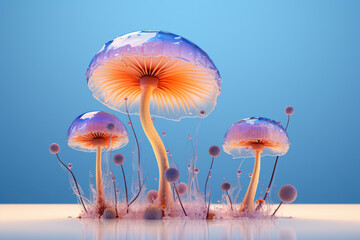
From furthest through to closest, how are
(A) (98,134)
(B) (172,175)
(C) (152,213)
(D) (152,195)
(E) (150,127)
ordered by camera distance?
1. (A) (98,134)
2. (D) (152,195)
3. (E) (150,127)
4. (C) (152,213)
5. (B) (172,175)

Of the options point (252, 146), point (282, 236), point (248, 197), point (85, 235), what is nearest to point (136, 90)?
point (252, 146)

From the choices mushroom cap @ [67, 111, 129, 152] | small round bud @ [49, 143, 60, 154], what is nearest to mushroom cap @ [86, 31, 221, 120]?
mushroom cap @ [67, 111, 129, 152]

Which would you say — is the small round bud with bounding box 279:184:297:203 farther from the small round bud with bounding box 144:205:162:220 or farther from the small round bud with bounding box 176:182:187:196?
the small round bud with bounding box 144:205:162:220

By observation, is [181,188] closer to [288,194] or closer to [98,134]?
[288,194]

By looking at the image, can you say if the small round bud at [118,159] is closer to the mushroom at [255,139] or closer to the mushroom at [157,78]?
the mushroom at [157,78]

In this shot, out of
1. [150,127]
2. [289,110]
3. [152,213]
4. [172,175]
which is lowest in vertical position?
[152,213]

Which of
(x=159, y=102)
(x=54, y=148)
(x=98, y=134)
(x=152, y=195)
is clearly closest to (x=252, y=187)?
(x=152, y=195)
